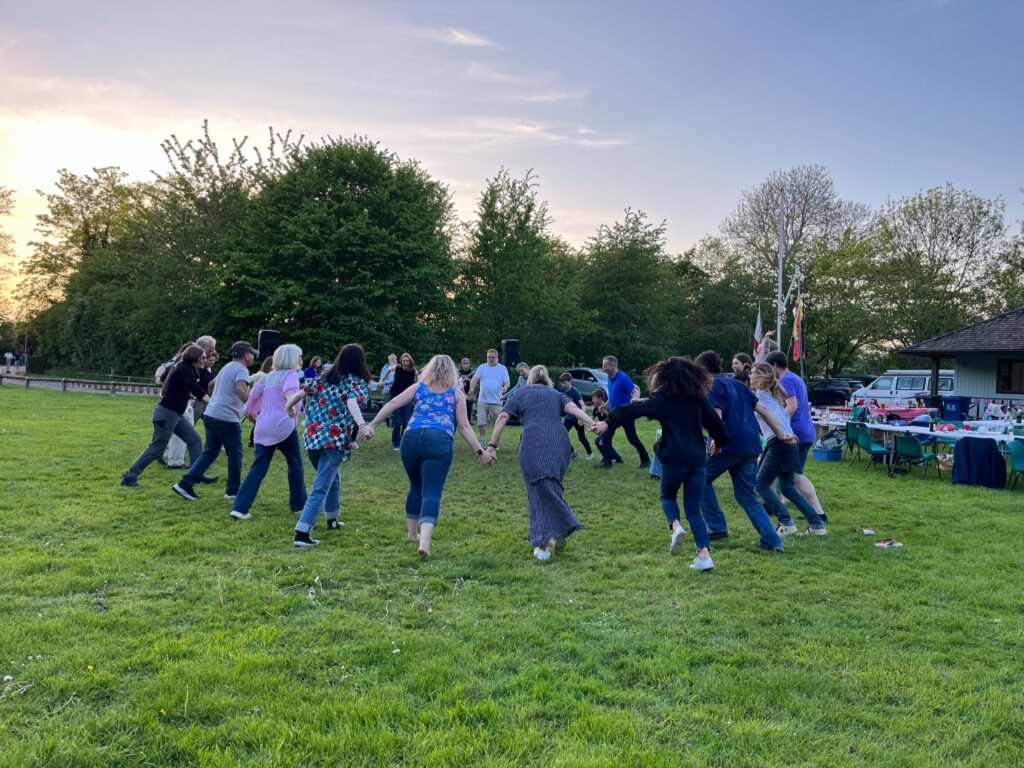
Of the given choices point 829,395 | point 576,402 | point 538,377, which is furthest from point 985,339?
point 538,377

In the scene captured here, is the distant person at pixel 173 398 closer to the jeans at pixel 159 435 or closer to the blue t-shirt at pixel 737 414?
the jeans at pixel 159 435

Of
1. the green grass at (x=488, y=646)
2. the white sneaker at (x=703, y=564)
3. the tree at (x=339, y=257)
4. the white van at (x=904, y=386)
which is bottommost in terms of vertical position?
the green grass at (x=488, y=646)

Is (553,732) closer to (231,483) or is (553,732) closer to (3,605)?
(3,605)

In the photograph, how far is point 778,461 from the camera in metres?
6.75

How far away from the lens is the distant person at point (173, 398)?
816cm

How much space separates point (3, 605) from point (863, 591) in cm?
562

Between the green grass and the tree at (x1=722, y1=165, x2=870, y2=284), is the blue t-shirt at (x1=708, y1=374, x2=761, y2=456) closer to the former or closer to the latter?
the green grass

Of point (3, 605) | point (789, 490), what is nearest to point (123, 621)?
point (3, 605)

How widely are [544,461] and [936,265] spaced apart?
3547 centimetres

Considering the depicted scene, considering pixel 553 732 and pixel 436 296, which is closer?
pixel 553 732

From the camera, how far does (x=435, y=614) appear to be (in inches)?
173

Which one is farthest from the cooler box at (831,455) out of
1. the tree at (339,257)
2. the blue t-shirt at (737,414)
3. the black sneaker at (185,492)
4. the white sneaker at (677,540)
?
the tree at (339,257)

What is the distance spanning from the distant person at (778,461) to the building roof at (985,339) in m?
20.4

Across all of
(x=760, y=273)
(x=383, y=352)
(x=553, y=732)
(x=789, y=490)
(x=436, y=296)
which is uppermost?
(x=760, y=273)
